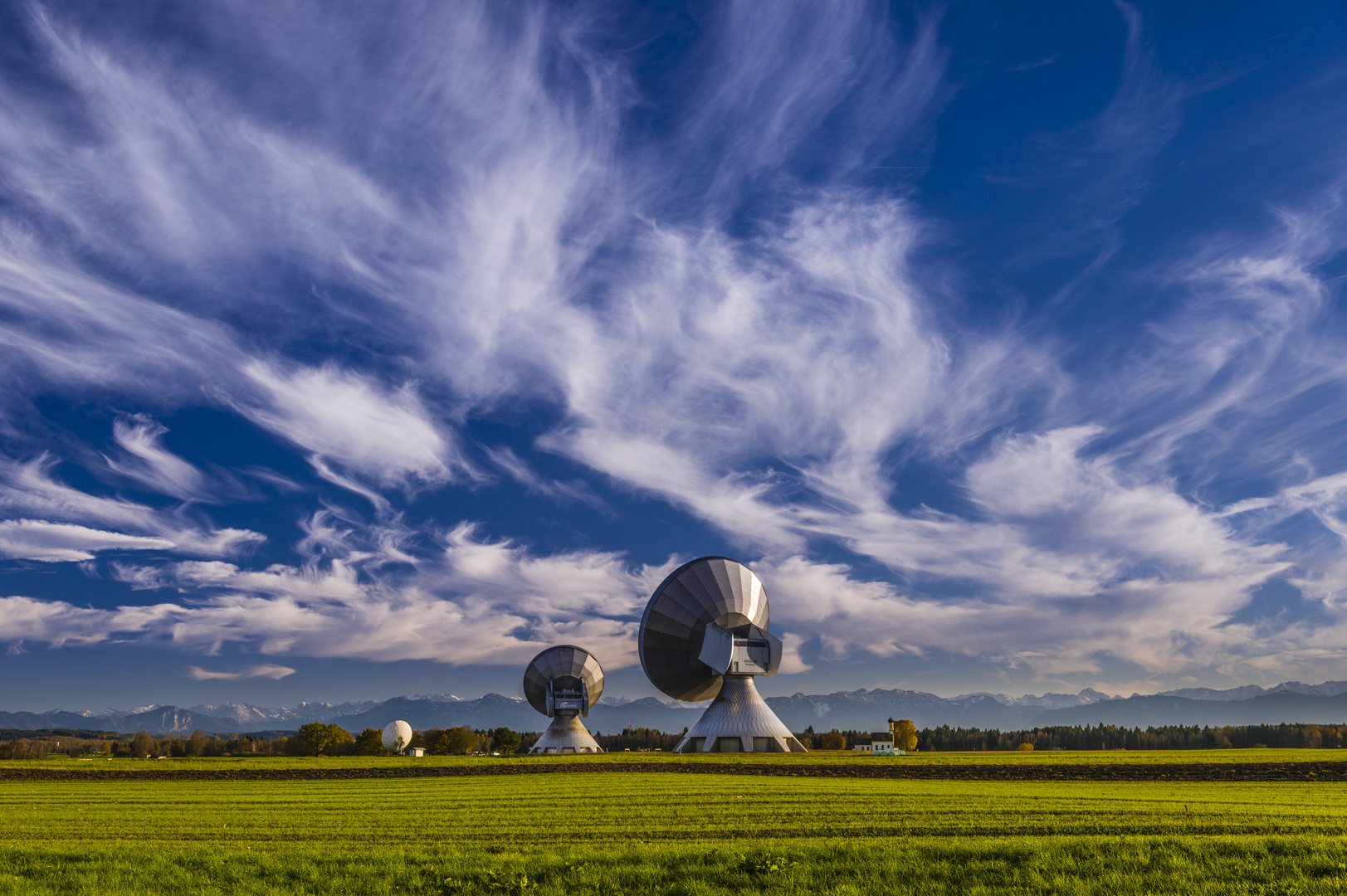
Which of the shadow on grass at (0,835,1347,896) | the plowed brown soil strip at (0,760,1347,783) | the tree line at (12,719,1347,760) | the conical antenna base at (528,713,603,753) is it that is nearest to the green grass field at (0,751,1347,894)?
the shadow on grass at (0,835,1347,896)

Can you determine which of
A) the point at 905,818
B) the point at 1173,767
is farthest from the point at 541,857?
the point at 1173,767

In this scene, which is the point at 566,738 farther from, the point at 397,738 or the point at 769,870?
the point at 769,870

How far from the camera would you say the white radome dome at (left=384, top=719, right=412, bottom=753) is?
373 ft

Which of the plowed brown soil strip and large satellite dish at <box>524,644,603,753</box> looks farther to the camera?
large satellite dish at <box>524,644,603,753</box>

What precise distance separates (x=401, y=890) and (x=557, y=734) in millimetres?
83809

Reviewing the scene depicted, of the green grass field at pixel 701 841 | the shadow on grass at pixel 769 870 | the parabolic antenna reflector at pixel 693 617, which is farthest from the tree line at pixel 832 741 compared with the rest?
the shadow on grass at pixel 769 870

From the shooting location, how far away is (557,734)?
294 ft

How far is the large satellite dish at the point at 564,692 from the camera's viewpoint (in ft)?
292

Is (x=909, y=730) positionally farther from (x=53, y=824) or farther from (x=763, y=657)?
(x=53, y=824)

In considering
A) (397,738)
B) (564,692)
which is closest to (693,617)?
(564,692)

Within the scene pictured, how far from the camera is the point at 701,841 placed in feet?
48.8

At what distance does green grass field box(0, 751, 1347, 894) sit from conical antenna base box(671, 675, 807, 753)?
35.6 meters

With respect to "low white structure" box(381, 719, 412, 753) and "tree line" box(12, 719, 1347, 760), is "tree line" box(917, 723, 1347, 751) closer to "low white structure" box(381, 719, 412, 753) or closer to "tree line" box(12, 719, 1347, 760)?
"tree line" box(12, 719, 1347, 760)

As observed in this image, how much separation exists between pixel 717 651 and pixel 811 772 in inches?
927
